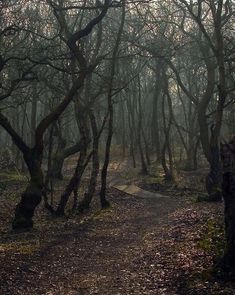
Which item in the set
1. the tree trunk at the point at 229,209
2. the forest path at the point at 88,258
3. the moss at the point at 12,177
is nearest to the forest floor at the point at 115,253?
the forest path at the point at 88,258

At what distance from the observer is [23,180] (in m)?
26.9

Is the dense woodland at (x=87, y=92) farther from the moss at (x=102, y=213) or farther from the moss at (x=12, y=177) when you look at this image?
the moss at (x=12, y=177)

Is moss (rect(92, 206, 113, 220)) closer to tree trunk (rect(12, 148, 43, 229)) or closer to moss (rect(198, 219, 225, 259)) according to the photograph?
tree trunk (rect(12, 148, 43, 229))

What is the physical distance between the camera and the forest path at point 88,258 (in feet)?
30.3

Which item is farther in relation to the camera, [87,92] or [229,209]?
[87,92]

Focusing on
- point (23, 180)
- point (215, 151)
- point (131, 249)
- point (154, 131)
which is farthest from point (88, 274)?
point (154, 131)

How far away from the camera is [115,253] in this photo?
39.5 feet

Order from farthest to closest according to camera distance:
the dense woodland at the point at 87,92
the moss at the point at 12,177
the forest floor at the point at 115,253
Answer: the moss at the point at 12,177
the dense woodland at the point at 87,92
the forest floor at the point at 115,253

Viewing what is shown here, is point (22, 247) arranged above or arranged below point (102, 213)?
below

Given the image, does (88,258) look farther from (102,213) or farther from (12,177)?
(12,177)

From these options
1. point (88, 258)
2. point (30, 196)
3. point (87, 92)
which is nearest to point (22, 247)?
point (88, 258)

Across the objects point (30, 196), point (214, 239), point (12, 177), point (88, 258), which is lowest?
point (88, 258)

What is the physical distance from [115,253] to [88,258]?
73 centimetres

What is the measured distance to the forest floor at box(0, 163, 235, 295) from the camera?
8.93 metres
